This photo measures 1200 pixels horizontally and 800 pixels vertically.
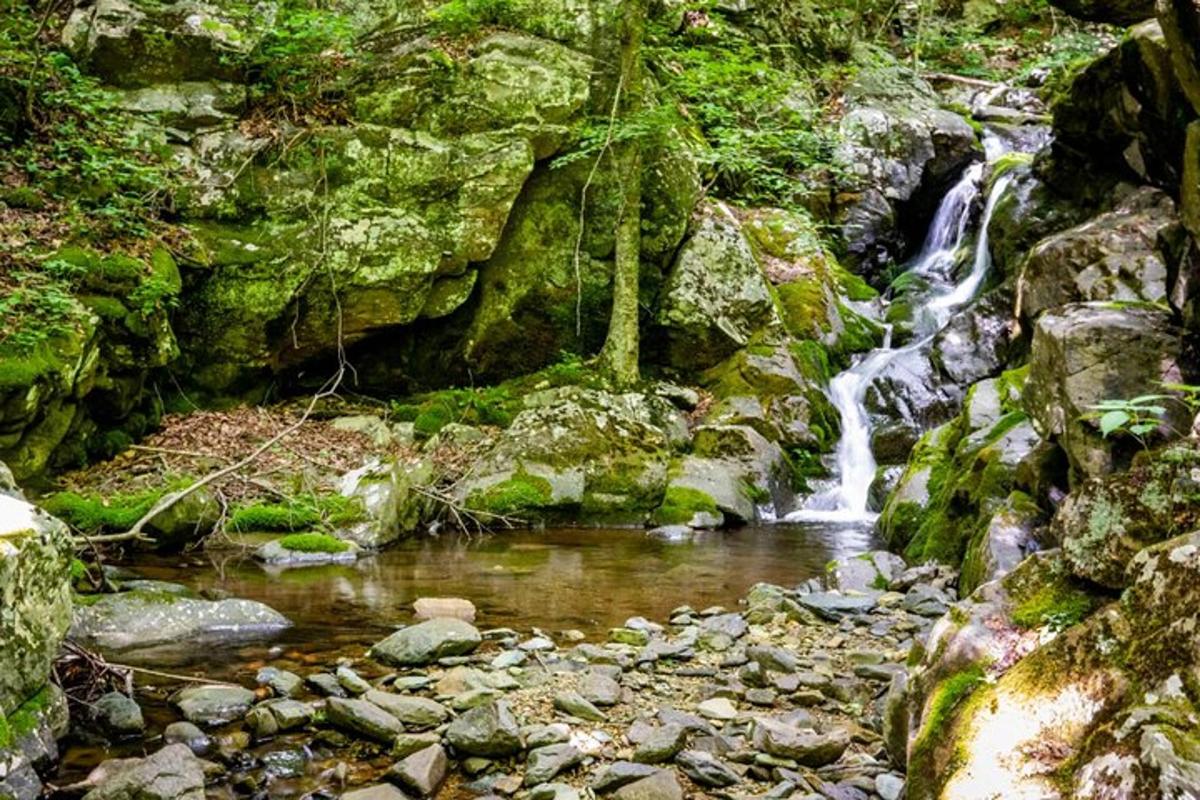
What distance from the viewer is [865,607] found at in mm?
6109

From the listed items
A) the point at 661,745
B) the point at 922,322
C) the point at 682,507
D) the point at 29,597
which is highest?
the point at 922,322

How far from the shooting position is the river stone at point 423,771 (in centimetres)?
337

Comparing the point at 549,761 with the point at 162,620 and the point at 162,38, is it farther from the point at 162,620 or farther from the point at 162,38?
the point at 162,38

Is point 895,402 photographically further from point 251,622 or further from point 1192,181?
point 251,622

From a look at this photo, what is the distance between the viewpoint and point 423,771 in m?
3.42

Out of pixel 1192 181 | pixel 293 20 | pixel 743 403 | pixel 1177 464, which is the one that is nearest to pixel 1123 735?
pixel 1177 464

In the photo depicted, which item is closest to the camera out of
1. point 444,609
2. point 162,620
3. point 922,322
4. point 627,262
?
point 162,620

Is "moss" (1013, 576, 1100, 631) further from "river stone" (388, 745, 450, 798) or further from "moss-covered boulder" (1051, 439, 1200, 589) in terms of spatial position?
"river stone" (388, 745, 450, 798)

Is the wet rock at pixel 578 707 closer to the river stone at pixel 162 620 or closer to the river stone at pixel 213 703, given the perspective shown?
the river stone at pixel 213 703

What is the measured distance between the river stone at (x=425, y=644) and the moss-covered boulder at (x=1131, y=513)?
11.0 feet

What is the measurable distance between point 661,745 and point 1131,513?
204cm

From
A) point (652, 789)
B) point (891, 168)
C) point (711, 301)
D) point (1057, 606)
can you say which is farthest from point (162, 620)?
point (891, 168)

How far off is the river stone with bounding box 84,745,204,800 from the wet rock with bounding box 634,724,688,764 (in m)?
1.73

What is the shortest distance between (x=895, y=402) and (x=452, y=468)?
23.8 feet
